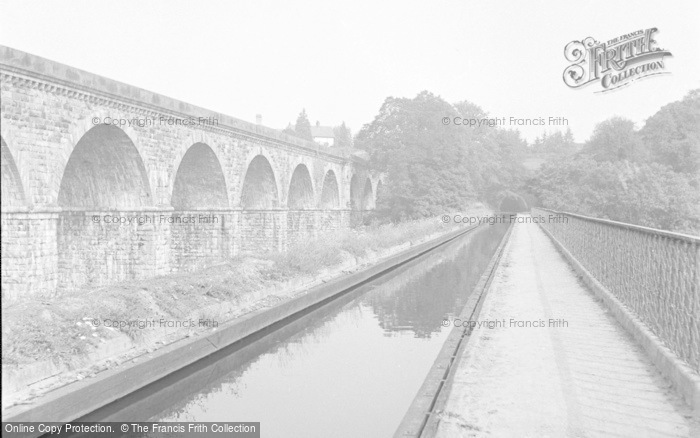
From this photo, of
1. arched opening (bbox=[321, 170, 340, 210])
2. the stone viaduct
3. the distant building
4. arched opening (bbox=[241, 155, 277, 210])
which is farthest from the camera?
the distant building

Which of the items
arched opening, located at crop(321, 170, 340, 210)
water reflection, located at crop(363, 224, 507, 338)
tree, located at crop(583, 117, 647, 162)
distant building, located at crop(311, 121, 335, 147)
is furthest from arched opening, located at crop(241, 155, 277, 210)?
distant building, located at crop(311, 121, 335, 147)

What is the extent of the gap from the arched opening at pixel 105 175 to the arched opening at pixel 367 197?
2945 centimetres

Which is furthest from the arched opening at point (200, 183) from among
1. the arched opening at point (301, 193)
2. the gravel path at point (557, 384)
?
the gravel path at point (557, 384)

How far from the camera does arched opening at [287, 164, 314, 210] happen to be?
31297 millimetres

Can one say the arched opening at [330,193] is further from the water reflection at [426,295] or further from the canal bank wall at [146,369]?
the canal bank wall at [146,369]

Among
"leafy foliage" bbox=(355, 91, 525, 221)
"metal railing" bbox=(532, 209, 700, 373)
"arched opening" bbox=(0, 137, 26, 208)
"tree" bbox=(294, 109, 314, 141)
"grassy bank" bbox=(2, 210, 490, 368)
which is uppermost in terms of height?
"tree" bbox=(294, 109, 314, 141)

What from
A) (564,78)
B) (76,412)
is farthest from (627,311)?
(564,78)

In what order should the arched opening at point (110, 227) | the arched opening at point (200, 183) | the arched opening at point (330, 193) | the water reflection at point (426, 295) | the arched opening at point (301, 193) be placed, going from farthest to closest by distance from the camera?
the arched opening at point (330, 193)
the arched opening at point (301, 193)
the arched opening at point (200, 183)
the arched opening at point (110, 227)
the water reflection at point (426, 295)

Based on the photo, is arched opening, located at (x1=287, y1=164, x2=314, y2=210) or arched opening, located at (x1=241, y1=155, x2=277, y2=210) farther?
arched opening, located at (x1=287, y1=164, x2=314, y2=210)

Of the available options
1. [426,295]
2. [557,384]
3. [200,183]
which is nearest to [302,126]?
[200,183]

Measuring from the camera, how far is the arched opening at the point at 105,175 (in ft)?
48.8

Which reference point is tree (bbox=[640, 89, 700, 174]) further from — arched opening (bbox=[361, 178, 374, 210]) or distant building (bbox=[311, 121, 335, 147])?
distant building (bbox=[311, 121, 335, 147])

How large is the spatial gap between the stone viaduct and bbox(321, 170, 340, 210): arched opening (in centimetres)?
867

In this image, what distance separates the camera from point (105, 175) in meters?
15.6
